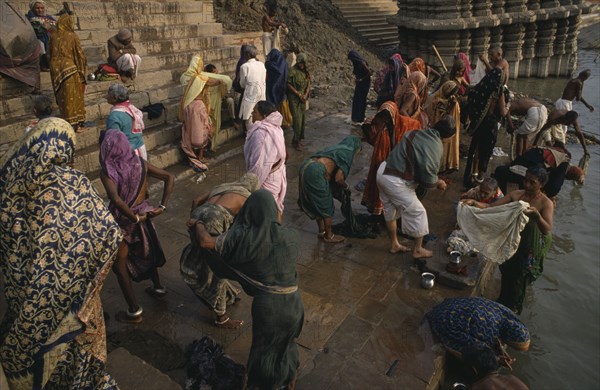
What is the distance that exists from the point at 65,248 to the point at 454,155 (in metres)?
5.29

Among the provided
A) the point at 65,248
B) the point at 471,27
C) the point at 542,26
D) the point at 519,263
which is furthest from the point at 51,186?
the point at 542,26

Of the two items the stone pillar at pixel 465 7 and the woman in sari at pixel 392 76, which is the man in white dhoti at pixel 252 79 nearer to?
the woman in sari at pixel 392 76

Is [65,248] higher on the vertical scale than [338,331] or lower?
higher

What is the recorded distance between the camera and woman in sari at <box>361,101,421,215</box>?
5.68m

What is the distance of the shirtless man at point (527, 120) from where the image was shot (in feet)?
23.6

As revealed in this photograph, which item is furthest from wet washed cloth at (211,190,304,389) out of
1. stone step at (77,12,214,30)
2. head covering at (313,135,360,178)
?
stone step at (77,12,214,30)

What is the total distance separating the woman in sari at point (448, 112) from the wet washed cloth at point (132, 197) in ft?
13.4

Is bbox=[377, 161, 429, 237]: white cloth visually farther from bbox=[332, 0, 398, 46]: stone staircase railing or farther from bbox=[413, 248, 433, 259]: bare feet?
bbox=[332, 0, 398, 46]: stone staircase railing

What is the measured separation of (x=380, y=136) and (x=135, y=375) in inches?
152

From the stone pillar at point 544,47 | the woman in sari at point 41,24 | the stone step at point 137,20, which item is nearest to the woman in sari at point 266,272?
the woman in sari at point 41,24

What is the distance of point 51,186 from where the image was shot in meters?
2.40

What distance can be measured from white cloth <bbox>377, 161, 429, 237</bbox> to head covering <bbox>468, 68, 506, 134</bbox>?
2.51 metres

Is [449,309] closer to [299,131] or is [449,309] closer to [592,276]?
[592,276]

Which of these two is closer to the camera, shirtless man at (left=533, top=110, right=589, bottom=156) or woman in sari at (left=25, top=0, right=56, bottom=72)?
shirtless man at (left=533, top=110, right=589, bottom=156)
